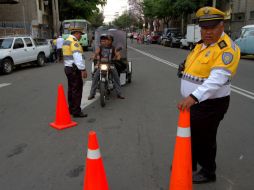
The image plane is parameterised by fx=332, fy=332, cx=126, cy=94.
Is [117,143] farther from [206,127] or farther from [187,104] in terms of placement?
[187,104]

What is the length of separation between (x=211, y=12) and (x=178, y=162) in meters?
1.48

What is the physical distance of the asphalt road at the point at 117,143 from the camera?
3.96 metres

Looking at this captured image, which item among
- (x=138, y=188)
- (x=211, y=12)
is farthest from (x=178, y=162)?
(x=211, y=12)

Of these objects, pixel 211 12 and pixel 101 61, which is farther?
pixel 101 61

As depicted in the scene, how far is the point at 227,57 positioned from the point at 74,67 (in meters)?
4.09

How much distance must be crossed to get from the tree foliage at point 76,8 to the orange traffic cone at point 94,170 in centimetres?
3924

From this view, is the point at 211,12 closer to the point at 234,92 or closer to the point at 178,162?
the point at 178,162

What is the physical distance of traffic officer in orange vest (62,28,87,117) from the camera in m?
6.55

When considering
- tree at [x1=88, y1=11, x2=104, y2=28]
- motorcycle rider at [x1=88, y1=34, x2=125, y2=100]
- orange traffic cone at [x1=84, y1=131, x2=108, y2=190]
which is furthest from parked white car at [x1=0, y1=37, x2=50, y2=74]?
tree at [x1=88, y1=11, x2=104, y2=28]

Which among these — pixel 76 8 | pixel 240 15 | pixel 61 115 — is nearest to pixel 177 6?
pixel 240 15

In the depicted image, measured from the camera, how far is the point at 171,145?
16.6 ft

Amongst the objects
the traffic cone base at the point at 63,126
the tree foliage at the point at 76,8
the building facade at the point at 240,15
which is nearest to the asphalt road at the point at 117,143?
the traffic cone base at the point at 63,126

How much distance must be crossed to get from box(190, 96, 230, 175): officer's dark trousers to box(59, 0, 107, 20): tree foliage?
38.9m

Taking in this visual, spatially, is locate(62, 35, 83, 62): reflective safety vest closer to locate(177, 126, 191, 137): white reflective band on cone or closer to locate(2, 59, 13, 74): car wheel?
locate(177, 126, 191, 137): white reflective band on cone
